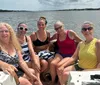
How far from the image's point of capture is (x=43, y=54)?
173 inches

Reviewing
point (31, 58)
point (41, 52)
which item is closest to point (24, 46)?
point (31, 58)

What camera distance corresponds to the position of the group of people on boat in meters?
3.34

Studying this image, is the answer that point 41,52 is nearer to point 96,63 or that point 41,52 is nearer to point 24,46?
point 24,46

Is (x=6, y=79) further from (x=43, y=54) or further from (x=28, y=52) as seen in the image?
(x=43, y=54)

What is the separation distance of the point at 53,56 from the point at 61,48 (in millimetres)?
184

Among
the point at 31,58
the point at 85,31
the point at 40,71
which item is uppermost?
the point at 85,31

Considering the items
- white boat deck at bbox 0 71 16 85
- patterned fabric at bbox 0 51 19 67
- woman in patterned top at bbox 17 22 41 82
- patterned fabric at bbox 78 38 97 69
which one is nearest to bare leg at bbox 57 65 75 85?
patterned fabric at bbox 78 38 97 69

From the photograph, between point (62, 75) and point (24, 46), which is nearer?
point (62, 75)

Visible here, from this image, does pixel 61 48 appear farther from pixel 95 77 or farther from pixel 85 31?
pixel 95 77

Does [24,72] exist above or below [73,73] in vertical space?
below

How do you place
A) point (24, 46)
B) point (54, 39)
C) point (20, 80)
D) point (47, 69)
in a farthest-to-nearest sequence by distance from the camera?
point (54, 39) < point (47, 69) < point (24, 46) < point (20, 80)

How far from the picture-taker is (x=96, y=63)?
3.54m

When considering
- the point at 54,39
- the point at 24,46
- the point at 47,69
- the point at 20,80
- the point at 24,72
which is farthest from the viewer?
the point at 54,39

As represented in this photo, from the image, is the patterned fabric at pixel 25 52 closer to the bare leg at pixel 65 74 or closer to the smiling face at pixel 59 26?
the bare leg at pixel 65 74
